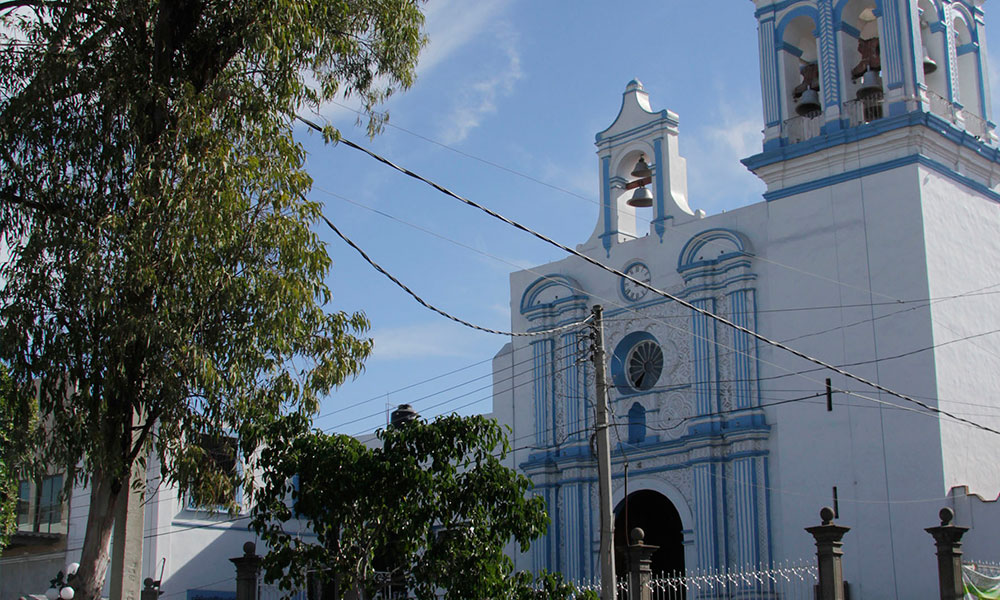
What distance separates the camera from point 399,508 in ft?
42.3

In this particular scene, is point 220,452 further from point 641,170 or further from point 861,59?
point 861,59

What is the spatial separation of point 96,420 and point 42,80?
2865 millimetres

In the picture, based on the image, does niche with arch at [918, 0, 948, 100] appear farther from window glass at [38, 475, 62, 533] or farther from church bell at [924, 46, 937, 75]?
window glass at [38, 475, 62, 533]

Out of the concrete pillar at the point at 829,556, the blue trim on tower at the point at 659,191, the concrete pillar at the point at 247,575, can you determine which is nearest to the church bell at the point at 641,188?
the blue trim on tower at the point at 659,191

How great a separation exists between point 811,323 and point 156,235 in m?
13.9

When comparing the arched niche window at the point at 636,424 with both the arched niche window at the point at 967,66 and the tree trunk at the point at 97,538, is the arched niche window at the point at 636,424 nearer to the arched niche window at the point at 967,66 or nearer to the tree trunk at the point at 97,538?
the arched niche window at the point at 967,66

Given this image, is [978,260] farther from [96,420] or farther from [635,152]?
[96,420]

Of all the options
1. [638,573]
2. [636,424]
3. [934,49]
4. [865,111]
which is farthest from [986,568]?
[934,49]

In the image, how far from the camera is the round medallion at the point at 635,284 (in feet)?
80.3

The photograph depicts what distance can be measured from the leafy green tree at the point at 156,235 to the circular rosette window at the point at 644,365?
13208 millimetres

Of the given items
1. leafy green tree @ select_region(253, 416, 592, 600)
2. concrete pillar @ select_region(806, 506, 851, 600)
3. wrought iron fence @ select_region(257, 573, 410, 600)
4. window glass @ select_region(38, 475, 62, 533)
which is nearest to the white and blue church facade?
wrought iron fence @ select_region(257, 573, 410, 600)

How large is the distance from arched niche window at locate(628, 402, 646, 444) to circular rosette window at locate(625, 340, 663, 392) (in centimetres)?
38

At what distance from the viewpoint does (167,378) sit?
10.4 meters

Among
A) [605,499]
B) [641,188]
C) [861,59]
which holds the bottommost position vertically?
[605,499]
